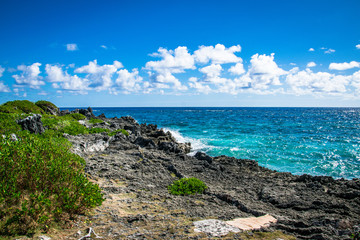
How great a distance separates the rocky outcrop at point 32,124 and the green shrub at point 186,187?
10323 millimetres

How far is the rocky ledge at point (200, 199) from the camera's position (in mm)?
5527

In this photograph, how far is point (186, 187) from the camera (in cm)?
874

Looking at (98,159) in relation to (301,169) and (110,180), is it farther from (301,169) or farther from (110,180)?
(301,169)

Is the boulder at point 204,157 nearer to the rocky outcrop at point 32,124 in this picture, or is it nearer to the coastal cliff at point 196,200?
the coastal cliff at point 196,200

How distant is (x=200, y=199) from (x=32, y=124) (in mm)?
12042

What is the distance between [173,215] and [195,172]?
18.5 ft

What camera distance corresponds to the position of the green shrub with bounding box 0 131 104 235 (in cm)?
434

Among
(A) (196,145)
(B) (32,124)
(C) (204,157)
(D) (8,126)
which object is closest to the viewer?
(D) (8,126)

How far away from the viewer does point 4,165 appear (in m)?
5.49

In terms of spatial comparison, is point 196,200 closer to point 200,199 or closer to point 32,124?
point 200,199

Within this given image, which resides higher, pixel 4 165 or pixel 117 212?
pixel 4 165

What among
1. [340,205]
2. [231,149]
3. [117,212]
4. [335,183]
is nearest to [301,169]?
[335,183]

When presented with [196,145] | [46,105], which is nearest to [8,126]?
[196,145]

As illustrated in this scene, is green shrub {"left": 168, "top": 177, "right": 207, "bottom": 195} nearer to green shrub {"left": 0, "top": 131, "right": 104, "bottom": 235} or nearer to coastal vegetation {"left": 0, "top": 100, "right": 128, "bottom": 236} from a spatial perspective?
coastal vegetation {"left": 0, "top": 100, "right": 128, "bottom": 236}
